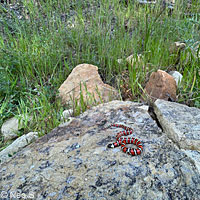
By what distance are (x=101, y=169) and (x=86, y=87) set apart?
75.2 inches

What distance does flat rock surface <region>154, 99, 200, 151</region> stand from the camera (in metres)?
1.94

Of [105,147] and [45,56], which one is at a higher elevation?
[45,56]

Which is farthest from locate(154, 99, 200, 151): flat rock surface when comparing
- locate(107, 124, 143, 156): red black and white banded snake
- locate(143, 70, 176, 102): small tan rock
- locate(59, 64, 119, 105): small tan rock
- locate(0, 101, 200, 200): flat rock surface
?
locate(59, 64, 119, 105): small tan rock

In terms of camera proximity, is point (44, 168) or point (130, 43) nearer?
point (44, 168)

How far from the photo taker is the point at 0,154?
8.58 feet

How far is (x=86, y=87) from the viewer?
3.43m

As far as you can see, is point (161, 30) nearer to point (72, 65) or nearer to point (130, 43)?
point (130, 43)

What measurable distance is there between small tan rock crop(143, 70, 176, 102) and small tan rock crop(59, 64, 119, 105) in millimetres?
647

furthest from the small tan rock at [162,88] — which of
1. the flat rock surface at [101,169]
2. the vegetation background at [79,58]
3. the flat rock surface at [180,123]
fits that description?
the flat rock surface at [101,169]

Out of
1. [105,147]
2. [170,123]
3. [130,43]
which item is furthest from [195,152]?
[130,43]

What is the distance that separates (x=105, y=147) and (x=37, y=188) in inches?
29.7

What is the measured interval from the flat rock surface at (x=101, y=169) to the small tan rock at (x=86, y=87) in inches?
45.3

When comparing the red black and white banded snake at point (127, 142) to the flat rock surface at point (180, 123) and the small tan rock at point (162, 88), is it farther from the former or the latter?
the small tan rock at point (162, 88)

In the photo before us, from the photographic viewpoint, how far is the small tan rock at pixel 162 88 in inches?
123
